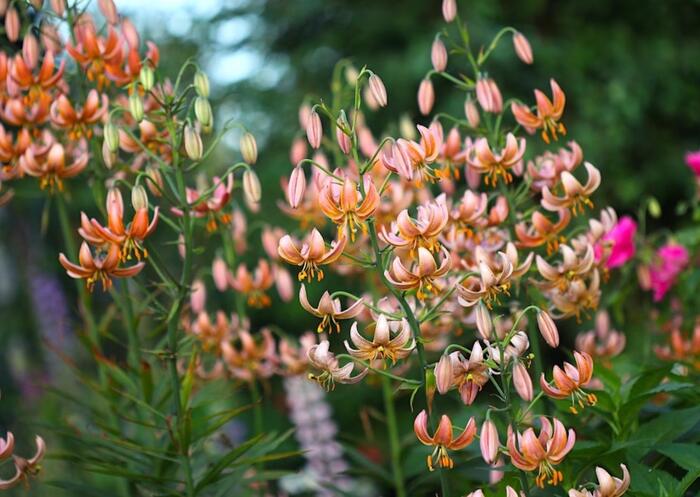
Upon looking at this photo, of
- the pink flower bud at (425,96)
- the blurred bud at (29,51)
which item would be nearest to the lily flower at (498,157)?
the pink flower bud at (425,96)

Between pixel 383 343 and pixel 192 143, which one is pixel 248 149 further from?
pixel 383 343

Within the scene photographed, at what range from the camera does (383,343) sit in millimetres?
1196

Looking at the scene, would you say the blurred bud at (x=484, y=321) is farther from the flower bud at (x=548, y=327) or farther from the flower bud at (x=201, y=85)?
the flower bud at (x=201, y=85)

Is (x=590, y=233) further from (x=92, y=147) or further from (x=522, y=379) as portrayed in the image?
(x=92, y=147)

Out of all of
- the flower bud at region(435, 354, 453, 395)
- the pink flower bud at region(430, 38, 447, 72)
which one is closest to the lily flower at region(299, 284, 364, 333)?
the flower bud at region(435, 354, 453, 395)

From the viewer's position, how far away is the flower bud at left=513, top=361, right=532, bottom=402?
1.14 m

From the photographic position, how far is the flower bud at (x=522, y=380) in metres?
1.14

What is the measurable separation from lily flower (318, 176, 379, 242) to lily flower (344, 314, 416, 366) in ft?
0.42

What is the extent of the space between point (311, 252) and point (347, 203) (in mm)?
82

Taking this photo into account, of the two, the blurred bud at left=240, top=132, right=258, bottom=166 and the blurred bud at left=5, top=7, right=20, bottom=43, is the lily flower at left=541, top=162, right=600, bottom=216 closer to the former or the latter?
the blurred bud at left=240, top=132, right=258, bottom=166

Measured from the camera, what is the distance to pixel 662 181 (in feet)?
15.0

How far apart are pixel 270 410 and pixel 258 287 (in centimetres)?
288

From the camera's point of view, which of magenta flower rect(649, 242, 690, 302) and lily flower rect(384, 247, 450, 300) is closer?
lily flower rect(384, 247, 450, 300)

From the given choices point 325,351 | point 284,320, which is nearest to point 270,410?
point 284,320
